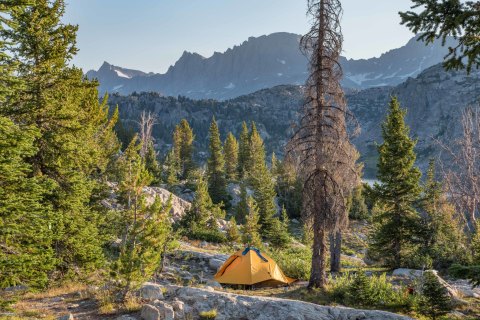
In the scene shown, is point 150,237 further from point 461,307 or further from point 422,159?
point 422,159

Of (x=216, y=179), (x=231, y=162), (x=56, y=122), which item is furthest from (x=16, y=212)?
(x=231, y=162)

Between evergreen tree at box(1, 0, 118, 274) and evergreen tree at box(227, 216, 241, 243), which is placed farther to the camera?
evergreen tree at box(227, 216, 241, 243)

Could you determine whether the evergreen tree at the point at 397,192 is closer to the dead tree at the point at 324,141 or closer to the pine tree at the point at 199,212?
the dead tree at the point at 324,141

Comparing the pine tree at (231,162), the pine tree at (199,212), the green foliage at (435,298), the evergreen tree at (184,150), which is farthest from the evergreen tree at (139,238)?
the evergreen tree at (184,150)

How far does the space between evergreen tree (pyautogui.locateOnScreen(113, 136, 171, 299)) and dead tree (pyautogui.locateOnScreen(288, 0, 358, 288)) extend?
5980mm

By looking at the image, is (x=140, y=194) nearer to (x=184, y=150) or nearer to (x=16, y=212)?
(x=16, y=212)

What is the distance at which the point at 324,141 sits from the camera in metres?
14.6

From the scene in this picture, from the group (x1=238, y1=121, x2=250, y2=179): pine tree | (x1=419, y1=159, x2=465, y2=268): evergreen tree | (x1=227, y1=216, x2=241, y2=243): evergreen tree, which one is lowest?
(x1=227, y1=216, x2=241, y2=243): evergreen tree

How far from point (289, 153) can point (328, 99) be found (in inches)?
112

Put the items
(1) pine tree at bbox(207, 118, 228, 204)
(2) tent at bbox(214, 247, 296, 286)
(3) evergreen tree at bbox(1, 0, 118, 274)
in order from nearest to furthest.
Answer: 1. (3) evergreen tree at bbox(1, 0, 118, 274)
2. (2) tent at bbox(214, 247, 296, 286)
3. (1) pine tree at bbox(207, 118, 228, 204)

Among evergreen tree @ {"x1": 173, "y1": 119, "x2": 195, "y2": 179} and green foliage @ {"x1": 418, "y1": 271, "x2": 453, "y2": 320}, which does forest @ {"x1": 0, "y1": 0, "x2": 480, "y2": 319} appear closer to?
green foliage @ {"x1": 418, "y1": 271, "x2": 453, "y2": 320}

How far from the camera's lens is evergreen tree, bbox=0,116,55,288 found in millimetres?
8727

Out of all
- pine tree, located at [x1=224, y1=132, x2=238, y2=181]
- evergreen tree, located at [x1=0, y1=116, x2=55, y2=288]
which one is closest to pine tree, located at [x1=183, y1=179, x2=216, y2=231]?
evergreen tree, located at [x1=0, y1=116, x2=55, y2=288]

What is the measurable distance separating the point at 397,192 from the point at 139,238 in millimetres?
15788
